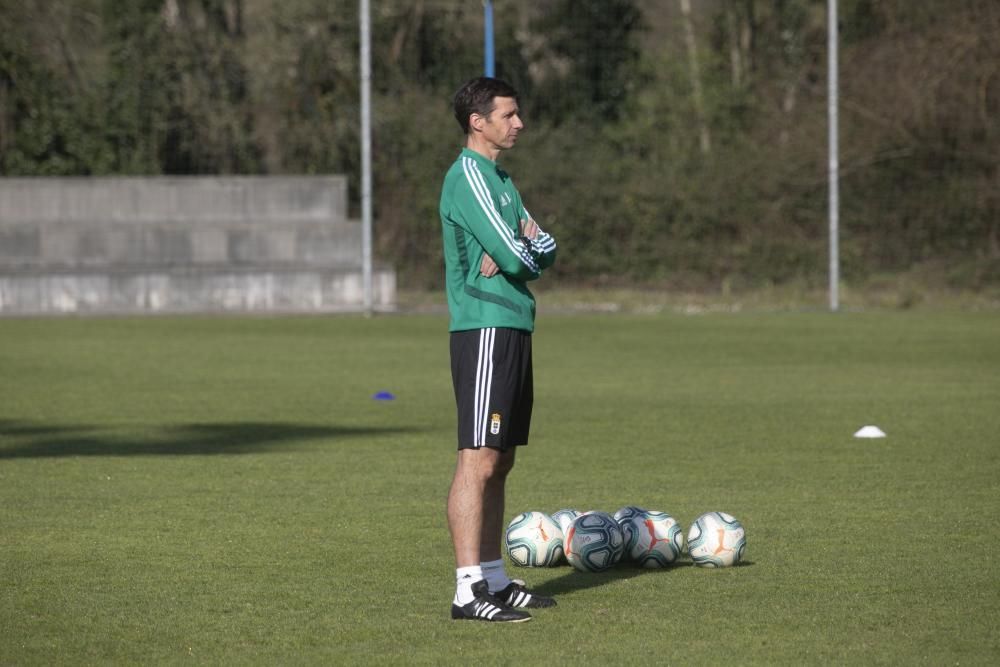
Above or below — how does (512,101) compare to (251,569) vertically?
above

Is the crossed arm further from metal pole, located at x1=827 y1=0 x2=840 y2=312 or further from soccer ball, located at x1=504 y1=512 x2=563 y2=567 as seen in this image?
metal pole, located at x1=827 y1=0 x2=840 y2=312

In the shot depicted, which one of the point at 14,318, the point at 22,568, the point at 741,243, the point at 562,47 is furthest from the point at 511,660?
the point at 562,47

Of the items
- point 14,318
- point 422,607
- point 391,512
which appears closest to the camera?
point 422,607

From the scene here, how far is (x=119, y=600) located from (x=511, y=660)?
1760 mm

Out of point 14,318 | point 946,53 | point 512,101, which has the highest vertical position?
point 946,53

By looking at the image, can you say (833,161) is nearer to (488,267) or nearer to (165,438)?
(165,438)

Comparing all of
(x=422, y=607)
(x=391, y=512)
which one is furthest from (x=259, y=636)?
(x=391, y=512)

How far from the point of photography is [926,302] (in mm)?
26812

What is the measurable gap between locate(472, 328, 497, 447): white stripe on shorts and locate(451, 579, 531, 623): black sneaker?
0.53m

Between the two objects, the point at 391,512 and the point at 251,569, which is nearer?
the point at 251,569

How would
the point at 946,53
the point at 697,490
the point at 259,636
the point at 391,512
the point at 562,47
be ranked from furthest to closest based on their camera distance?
the point at 562,47
the point at 946,53
the point at 697,490
the point at 391,512
the point at 259,636

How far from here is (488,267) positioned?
588cm

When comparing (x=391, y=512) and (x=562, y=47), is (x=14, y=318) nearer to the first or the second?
(x=562, y=47)

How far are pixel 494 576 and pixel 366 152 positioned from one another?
64.3ft
